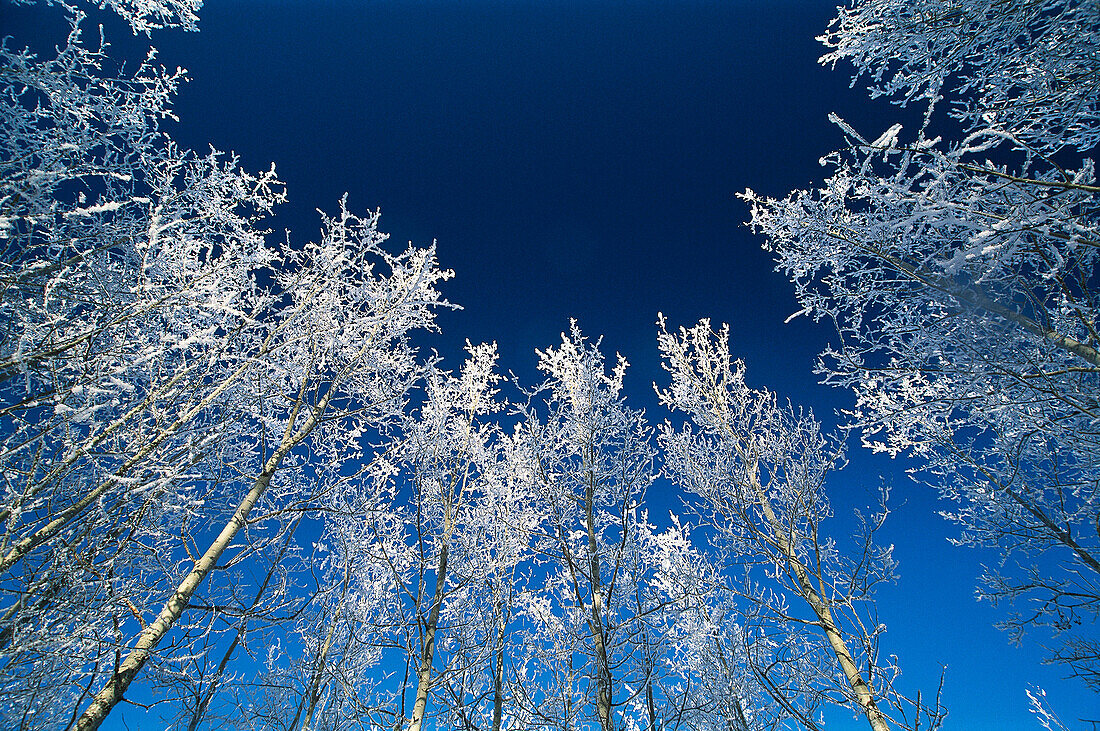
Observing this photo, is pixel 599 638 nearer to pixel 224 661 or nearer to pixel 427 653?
pixel 427 653

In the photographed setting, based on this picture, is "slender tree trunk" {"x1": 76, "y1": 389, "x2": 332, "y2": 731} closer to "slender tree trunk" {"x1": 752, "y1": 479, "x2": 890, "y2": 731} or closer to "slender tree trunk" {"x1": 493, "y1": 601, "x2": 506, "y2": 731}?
"slender tree trunk" {"x1": 493, "y1": 601, "x2": 506, "y2": 731}

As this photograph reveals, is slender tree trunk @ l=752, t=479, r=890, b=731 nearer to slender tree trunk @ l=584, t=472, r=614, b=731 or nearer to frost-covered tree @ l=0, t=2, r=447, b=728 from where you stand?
slender tree trunk @ l=584, t=472, r=614, b=731

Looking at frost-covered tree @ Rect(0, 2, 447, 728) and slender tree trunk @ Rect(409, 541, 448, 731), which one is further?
slender tree trunk @ Rect(409, 541, 448, 731)

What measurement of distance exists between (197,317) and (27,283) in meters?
1.34

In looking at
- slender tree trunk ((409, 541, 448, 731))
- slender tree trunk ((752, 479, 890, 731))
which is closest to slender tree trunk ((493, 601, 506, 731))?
slender tree trunk ((409, 541, 448, 731))

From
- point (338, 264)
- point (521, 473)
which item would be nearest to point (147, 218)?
point (338, 264)

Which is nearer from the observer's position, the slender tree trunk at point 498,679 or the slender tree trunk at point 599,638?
the slender tree trunk at point 599,638

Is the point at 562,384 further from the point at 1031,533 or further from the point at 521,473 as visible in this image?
the point at 1031,533

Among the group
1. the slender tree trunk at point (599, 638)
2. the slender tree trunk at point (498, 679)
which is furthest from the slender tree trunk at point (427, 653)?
the slender tree trunk at point (599, 638)

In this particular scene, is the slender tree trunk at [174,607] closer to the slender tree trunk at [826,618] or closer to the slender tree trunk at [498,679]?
the slender tree trunk at [498,679]

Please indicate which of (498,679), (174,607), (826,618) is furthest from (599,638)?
(174,607)

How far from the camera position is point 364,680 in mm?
10172

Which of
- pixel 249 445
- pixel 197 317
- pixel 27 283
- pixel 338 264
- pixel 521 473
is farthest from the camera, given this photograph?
pixel 521 473

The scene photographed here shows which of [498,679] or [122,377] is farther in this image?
[498,679]
